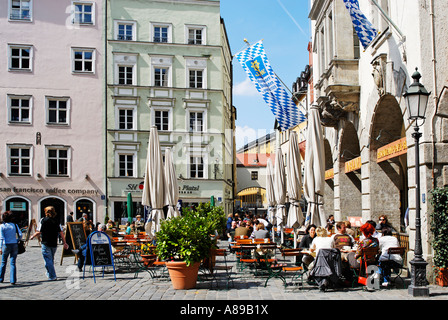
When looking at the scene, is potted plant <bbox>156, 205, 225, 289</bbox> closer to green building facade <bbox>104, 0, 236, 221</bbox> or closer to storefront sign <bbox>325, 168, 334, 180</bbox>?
storefront sign <bbox>325, 168, 334, 180</bbox>

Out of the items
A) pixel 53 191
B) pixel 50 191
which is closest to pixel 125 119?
pixel 53 191

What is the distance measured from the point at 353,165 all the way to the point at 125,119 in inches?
859

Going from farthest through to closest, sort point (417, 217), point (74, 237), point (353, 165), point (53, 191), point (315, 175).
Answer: point (53, 191)
point (353, 165)
point (74, 237)
point (315, 175)
point (417, 217)

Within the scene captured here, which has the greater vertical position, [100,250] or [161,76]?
[161,76]

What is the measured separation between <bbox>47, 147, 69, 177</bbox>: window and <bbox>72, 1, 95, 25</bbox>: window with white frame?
30.0 ft

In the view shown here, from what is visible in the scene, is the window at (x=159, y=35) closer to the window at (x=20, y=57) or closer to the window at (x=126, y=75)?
the window at (x=126, y=75)

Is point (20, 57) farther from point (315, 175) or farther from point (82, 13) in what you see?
point (315, 175)

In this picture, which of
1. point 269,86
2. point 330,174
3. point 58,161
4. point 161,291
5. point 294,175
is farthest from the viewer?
point 58,161

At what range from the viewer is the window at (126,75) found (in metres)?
37.3

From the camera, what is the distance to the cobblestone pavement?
33.1 feet

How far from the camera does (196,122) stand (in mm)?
37969
